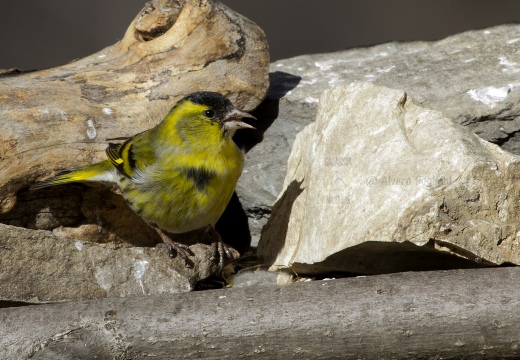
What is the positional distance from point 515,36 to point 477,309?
2.94 meters

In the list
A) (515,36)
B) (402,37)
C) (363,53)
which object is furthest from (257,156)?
(402,37)

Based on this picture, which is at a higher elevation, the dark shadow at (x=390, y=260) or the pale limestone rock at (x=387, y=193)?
the pale limestone rock at (x=387, y=193)

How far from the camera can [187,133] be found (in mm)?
4730

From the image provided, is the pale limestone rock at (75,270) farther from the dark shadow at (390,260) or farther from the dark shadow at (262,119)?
the dark shadow at (262,119)

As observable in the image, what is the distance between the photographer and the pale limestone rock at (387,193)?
12.5 feet

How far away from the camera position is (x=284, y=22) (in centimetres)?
829

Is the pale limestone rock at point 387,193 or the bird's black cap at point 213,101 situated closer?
the pale limestone rock at point 387,193

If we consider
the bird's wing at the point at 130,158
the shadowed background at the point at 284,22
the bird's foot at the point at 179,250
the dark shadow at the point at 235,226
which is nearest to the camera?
the bird's foot at the point at 179,250

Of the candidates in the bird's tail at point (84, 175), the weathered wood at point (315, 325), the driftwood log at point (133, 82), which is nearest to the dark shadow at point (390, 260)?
the weathered wood at point (315, 325)

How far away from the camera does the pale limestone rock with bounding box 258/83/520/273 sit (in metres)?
3.79

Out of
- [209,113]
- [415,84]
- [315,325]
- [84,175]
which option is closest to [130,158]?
[84,175]

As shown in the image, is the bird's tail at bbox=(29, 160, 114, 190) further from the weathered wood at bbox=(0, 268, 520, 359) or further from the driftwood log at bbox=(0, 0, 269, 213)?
the weathered wood at bbox=(0, 268, 520, 359)

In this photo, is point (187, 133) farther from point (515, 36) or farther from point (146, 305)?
point (515, 36)

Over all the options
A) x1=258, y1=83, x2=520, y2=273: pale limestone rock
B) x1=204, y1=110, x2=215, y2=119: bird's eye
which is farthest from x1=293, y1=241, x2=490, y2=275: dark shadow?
x1=204, y1=110, x2=215, y2=119: bird's eye
